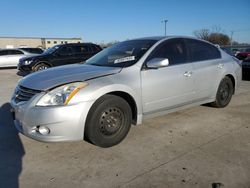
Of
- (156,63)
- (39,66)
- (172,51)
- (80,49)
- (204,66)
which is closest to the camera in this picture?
(156,63)

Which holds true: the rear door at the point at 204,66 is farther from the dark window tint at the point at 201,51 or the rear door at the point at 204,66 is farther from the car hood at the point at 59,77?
the car hood at the point at 59,77

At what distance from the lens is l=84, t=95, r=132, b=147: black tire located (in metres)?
2.96

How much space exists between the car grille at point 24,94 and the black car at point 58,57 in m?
8.19

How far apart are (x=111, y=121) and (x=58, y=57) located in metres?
8.85

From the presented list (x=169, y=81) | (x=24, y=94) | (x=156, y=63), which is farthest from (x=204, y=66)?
(x=24, y=94)

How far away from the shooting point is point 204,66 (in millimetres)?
4262

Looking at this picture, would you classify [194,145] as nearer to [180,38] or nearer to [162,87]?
[162,87]

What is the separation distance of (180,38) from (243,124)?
1.90m

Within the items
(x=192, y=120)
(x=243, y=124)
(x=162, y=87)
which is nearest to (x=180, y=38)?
(x=162, y=87)

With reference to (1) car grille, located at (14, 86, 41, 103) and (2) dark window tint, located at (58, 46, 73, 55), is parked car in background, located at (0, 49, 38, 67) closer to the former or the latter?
(2) dark window tint, located at (58, 46, 73, 55)

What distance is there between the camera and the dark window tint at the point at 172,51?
3.74 m

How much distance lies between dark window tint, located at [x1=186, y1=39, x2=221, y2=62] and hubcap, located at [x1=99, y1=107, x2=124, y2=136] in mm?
1821

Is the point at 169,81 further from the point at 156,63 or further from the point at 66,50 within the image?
the point at 66,50

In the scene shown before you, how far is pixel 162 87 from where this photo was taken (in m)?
3.60
